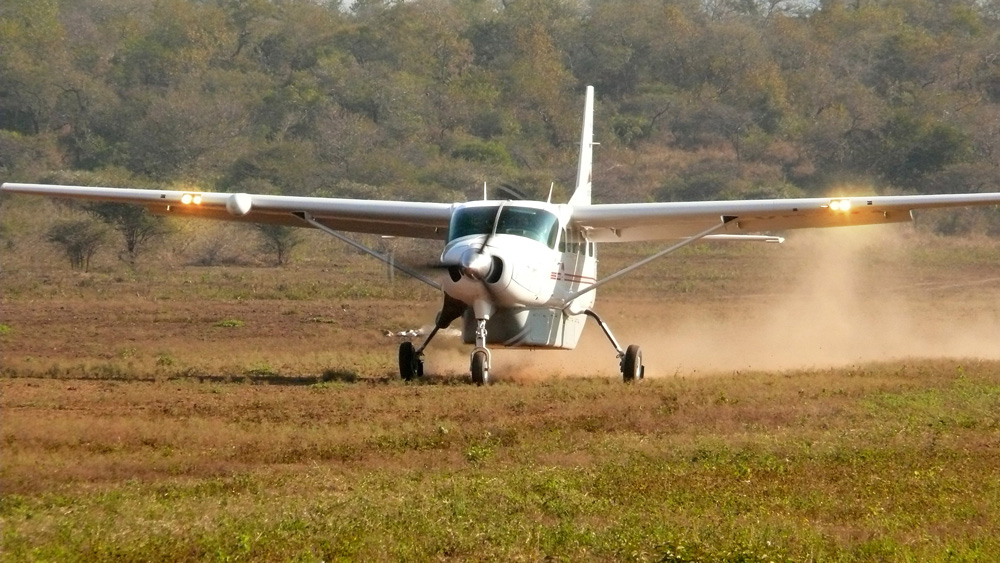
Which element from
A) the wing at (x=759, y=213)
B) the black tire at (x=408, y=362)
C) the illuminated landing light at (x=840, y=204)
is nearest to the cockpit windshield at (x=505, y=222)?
the wing at (x=759, y=213)

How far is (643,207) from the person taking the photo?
2014cm

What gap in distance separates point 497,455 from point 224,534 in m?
3.68

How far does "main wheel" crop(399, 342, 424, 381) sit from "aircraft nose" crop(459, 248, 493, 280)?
2.35 m

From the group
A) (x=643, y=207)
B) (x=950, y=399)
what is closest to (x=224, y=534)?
(x=950, y=399)

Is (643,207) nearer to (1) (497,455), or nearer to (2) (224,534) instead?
(1) (497,455)

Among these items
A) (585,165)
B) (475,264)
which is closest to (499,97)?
(585,165)

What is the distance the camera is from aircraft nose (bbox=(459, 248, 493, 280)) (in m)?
17.1

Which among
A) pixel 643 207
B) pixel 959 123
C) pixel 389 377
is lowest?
pixel 389 377

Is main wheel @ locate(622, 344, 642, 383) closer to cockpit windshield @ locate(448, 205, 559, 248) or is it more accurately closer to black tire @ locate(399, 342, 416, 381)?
cockpit windshield @ locate(448, 205, 559, 248)

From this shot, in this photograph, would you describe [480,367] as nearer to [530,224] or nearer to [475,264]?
[475,264]

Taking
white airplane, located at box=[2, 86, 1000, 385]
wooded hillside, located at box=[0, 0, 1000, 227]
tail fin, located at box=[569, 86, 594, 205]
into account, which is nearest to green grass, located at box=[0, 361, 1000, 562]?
white airplane, located at box=[2, 86, 1000, 385]

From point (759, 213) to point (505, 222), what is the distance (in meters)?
3.46

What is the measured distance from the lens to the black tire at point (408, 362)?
63.5 ft

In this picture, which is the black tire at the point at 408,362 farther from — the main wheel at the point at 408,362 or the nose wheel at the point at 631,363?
the nose wheel at the point at 631,363
